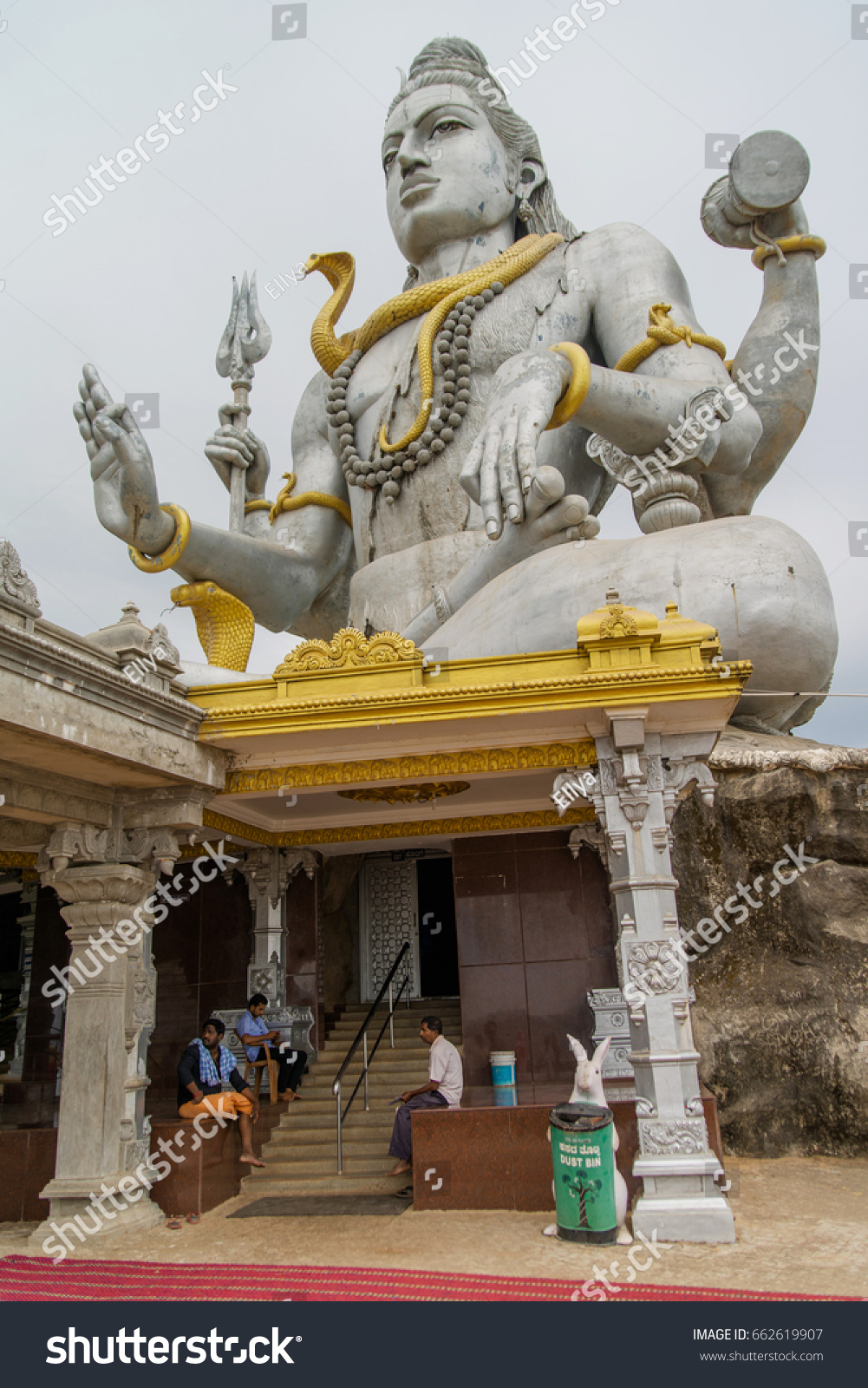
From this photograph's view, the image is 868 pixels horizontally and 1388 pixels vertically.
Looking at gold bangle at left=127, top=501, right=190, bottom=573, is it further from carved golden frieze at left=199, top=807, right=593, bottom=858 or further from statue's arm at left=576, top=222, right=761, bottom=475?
statue's arm at left=576, top=222, right=761, bottom=475

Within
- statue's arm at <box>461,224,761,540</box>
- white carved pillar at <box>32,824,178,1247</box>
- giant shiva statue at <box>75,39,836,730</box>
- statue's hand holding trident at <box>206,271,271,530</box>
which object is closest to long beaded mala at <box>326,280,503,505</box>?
giant shiva statue at <box>75,39,836,730</box>

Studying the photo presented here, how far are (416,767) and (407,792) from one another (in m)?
1.35

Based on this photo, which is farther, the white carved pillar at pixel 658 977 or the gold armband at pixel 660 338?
the gold armband at pixel 660 338

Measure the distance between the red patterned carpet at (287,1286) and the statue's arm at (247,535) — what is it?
4.95m

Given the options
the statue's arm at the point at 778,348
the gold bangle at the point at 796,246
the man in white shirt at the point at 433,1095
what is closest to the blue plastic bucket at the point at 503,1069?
the man in white shirt at the point at 433,1095

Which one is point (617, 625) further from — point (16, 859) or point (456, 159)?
point (456, 159)

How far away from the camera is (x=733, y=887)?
7891mm

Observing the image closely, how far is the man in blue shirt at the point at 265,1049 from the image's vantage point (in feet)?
25.4

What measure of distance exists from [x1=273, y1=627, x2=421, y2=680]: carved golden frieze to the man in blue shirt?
3.12m

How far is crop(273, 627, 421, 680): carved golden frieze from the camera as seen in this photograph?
593cm

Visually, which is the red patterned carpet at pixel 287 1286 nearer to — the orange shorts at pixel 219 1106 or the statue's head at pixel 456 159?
the orange shorts at pixel 219 1106

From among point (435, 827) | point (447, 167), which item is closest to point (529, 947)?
point (435, 827)

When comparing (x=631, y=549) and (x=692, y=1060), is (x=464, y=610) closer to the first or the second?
(x=631, y=549)

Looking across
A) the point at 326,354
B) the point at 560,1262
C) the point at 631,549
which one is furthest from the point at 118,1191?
the point at 326,354
